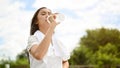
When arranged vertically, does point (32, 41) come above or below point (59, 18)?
below

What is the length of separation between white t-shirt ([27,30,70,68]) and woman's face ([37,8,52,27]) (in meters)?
0.06

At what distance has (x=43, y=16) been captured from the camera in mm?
2236

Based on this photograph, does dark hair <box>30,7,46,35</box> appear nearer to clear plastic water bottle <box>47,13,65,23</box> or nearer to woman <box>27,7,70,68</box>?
woman <box>27,7,70,68</box>

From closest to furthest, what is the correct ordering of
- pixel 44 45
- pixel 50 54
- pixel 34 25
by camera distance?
1. pixel 44 45
2. pixel 50 54
3. pixel 34 25

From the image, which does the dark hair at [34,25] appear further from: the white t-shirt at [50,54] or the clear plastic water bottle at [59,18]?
the clear plastic water bottle at [59,18]

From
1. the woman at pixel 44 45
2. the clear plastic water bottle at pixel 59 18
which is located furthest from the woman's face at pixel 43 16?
the clear plastic water bottle at pixel 59 18

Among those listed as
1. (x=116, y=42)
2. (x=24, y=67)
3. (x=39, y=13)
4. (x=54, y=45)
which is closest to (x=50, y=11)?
(x=39, y=13)

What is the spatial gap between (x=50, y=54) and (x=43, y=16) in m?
0.25

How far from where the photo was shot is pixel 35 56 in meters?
2.06

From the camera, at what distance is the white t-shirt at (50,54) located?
6.95ft

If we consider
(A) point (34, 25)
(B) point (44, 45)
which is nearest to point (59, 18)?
(B) point (44, 45)

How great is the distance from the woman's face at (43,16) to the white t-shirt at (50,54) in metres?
0.06

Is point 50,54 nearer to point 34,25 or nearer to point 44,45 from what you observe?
point 44,45

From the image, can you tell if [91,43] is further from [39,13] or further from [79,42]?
[39,13]
